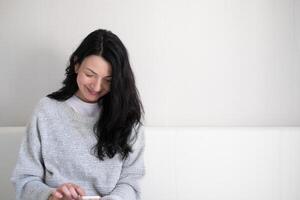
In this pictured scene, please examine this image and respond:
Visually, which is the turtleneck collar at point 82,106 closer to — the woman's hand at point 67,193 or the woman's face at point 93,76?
the woman's face at point 93,76

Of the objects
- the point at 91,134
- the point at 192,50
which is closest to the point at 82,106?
the point at 91,134

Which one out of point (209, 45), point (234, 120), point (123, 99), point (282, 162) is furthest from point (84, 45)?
point (282, 162)

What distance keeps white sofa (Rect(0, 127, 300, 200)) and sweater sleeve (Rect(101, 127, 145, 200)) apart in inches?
4.9

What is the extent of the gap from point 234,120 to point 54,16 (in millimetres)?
861

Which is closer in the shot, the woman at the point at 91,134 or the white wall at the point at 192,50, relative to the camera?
the woman at the point at 91,134

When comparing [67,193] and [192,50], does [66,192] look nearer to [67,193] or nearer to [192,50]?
[67,193]

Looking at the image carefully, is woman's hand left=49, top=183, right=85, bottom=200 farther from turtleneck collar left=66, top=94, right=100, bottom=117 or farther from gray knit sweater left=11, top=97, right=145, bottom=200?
turtleneck collar left=66, top=94, right=100, bottom=117

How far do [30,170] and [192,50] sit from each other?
2.54 ft

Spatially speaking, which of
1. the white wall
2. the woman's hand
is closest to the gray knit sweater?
the woman's hand

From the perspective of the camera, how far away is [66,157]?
43.9 inches

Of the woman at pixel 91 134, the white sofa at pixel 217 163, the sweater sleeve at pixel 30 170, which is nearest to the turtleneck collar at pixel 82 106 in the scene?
the woman at pixel 91 134

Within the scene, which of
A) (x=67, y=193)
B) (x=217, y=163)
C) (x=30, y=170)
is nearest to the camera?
(x=67, y=193)

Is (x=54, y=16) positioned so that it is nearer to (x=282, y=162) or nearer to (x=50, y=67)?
(x=50, y=67)

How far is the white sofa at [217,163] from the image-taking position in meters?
1.32
